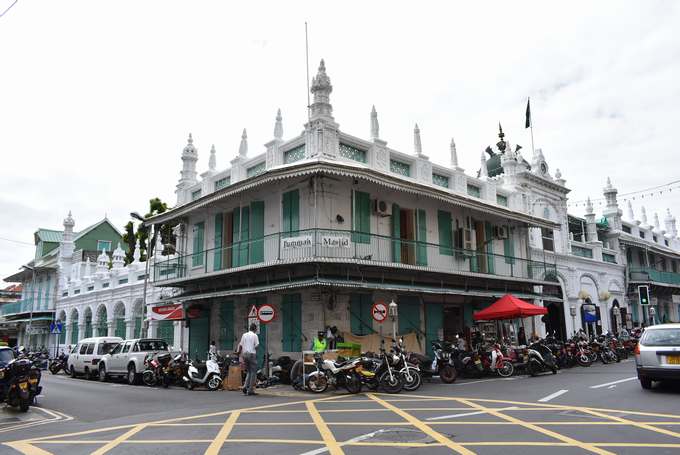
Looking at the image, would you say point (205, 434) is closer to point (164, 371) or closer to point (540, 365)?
point (164, 371)

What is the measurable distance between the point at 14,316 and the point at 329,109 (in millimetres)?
39685

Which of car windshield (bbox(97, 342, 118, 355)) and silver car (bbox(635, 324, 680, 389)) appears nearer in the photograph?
silver car (bbox(635, 324, 680, 389))

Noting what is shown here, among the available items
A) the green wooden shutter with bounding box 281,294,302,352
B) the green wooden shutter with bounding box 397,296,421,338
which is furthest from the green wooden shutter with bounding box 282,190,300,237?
the green wooden shutter with bounding box 397,296,421,338

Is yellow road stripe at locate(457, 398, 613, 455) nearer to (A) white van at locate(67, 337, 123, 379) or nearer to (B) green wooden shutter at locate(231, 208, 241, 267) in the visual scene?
(B) green wooden shutter at locate(231, 208, 241, 267)

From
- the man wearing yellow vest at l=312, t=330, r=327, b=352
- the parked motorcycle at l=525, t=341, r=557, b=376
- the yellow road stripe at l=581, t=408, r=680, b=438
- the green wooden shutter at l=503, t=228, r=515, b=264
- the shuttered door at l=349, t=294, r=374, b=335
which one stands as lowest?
the yellow road stripe at l=581, t=408, r=680, b=438

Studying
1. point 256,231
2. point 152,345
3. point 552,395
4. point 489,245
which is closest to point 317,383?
point 552,395

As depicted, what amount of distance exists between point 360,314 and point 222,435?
32.3ft

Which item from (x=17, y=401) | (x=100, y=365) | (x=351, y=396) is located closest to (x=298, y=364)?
(x=351, y=396)

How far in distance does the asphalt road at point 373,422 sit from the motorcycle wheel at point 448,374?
1482 mm

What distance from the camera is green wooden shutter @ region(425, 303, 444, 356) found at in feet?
63.3

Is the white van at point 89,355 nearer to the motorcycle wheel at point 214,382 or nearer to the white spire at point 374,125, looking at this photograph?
the motorcycle wheel at point 214,382

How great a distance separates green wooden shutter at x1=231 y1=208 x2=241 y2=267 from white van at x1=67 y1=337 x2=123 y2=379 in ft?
20.8

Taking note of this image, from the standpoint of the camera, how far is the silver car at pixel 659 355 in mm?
10623

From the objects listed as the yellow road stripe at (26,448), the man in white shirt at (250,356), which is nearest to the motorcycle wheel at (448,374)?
the man in white shirt at (250,356)
